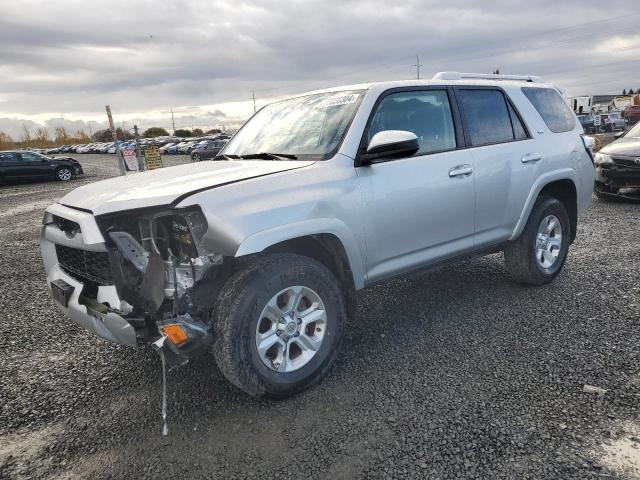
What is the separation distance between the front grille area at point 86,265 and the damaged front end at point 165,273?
17cm

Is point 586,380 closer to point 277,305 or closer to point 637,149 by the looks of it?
point 277,305

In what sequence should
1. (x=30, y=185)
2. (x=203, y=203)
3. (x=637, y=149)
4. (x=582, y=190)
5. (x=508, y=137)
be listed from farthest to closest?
1. (x=30, y=185)
2. (x=637, y=149)
3. (x=582, y=190)
4. (x=508, y=137)
5. (x=203, y=203)

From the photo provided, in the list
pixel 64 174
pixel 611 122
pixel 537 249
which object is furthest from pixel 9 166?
pixel 611 122

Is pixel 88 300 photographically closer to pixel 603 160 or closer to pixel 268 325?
pixel 268 325

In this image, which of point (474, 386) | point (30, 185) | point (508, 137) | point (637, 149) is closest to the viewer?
point (474, 386)

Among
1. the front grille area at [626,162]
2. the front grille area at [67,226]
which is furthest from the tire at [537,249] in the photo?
the front grille area at [626,162]

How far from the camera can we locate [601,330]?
376cm

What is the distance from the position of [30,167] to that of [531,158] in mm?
21740

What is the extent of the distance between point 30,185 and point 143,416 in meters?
21.6

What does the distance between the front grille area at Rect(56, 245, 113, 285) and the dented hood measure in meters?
0.30

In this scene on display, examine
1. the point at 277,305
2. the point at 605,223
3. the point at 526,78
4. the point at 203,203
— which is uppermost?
the point at 526,78

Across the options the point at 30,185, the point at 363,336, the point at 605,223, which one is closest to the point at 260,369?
the point at 363,336

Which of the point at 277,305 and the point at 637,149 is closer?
the point at 277,305

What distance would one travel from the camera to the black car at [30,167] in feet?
66.6
